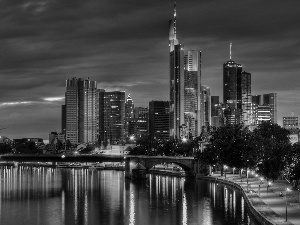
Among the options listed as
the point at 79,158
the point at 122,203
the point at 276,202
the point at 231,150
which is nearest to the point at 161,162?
the point at 231,150

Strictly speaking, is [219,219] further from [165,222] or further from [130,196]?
[130,196]

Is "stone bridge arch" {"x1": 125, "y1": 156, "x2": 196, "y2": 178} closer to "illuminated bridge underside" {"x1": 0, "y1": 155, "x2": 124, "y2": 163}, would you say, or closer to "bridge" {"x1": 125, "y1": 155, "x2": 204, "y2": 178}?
"bridge" {"x1": 125, "y1": 155, "x2": 204, "y2": 178}

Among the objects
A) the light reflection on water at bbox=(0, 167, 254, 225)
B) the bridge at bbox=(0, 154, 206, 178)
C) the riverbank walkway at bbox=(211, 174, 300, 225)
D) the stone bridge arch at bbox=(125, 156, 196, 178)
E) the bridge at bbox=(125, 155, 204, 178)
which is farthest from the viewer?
the stone bridge arch at bbox=(125, 156, 196, 178)

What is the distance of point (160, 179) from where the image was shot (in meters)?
130

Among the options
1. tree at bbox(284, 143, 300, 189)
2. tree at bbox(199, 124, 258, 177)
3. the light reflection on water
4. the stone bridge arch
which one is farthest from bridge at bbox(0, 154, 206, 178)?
tree at bbox(284, 143, 300, 189)

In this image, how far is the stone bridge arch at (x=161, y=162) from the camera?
5315 inches

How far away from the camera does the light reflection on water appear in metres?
72.2

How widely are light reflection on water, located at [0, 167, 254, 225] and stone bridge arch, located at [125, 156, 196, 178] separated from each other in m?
9.29

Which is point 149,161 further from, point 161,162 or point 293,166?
point 293,166

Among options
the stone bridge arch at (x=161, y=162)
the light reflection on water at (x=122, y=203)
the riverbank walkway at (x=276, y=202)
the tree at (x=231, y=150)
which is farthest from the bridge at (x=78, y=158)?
the riverbank walkway at (x=276, y=202)

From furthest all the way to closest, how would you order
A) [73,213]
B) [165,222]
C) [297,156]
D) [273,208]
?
1. [297,156]
2. [73,213]
3. [165,222]
4. [273,208]

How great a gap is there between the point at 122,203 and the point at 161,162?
5083 centimetres

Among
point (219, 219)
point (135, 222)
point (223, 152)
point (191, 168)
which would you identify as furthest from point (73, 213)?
point (191, 168)

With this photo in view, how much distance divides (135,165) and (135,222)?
224ft
